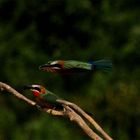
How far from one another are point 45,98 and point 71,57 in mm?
4318

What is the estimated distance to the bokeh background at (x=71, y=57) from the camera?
5.45m

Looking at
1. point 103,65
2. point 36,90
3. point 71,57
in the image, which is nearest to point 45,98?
point 36,90

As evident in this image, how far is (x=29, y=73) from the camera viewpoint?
598 centimetres

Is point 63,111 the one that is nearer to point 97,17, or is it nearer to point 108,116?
point 108,116

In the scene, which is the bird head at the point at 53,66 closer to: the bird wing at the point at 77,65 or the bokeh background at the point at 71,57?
the bird wing at the point at 77,65

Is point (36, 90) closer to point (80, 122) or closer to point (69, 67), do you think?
point (69, 67)

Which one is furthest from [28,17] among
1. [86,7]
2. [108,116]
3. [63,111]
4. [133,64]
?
[63,111]

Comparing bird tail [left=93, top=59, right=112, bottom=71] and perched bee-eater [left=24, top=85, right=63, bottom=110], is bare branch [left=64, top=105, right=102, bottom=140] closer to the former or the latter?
perched bee-eater [left=24, top=85, right=63, bottom=110]

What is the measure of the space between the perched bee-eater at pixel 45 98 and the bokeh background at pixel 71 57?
11.9 feet

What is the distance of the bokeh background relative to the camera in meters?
5.45

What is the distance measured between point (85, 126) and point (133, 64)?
470 cm

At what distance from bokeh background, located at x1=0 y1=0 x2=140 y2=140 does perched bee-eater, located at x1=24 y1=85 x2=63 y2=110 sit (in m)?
3.63

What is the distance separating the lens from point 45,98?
1501 millimetres

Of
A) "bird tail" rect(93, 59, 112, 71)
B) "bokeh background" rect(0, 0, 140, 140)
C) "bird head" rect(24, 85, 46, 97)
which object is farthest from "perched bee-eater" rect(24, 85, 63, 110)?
"bokeh background" rect(0, 0, 140, 140)
